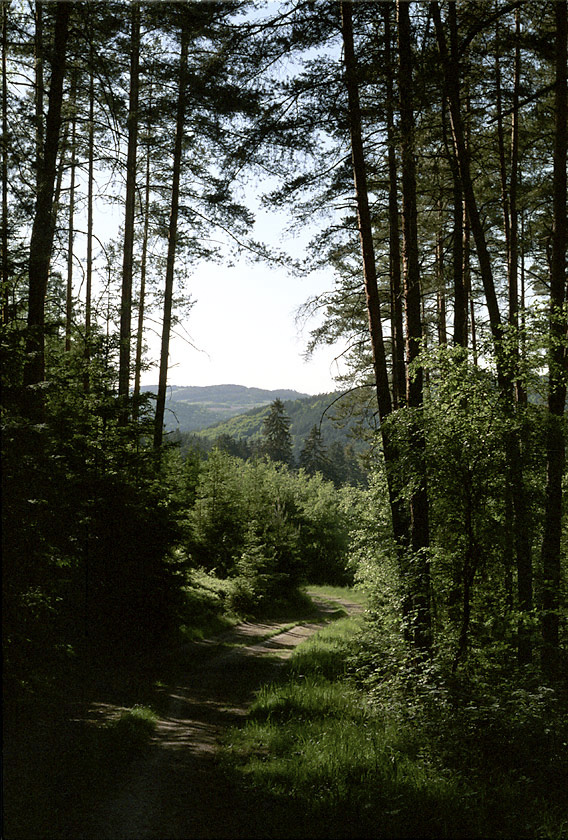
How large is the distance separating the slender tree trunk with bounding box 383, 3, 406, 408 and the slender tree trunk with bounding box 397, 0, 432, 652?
0.88 ft

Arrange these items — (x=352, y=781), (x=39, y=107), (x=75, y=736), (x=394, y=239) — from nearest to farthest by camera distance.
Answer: (x=352, y=781) < (x=75, y=736) < (x=39, y=107) < (x=394, y=239)

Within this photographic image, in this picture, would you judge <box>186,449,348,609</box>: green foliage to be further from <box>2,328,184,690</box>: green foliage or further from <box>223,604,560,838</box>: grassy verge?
<box>223,604,560,838</box>: grassy verge

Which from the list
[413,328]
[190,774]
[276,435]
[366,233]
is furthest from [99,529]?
[276,435]

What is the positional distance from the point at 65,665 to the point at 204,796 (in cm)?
470

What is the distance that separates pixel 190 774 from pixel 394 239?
425 inches

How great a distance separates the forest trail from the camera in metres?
5.01

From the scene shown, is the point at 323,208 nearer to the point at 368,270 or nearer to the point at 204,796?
the point at 368,270

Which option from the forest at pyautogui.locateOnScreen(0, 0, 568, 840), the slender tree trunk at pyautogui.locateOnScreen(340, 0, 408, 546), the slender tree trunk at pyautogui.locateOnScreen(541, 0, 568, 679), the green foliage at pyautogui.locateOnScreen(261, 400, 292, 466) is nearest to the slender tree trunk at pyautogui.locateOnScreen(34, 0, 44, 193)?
the forest at pyautogui.locateOnScreen(0, 0, 568, 840)

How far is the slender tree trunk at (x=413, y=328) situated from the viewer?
827 cm

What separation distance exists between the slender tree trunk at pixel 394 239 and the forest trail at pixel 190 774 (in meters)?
5.78

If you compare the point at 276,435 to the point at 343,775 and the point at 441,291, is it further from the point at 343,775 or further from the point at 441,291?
the point at 343,775

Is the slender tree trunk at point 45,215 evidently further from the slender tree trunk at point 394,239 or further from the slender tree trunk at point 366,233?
the slender tree trunk at point 394,239

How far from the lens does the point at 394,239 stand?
1281cm

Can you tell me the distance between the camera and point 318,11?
32.3 ft
